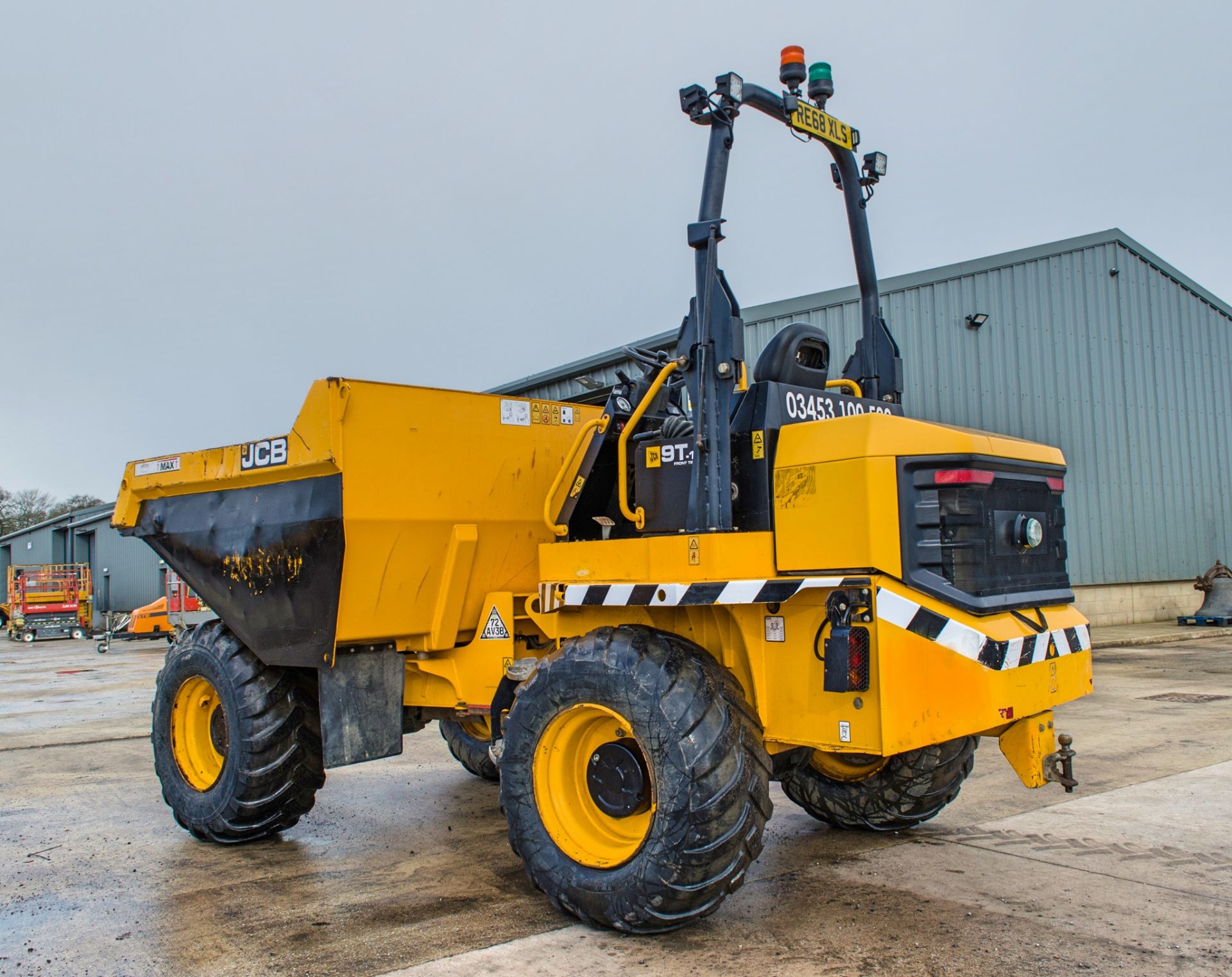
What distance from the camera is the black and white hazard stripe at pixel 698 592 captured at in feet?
13.2

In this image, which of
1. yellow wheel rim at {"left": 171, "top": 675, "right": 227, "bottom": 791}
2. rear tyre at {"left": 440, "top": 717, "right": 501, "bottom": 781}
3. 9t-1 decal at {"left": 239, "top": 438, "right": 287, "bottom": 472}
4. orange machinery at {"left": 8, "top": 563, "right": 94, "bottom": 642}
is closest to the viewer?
9t-1 decal at {"left": 239, "top": 438, "right": 287, "bottom": 472}

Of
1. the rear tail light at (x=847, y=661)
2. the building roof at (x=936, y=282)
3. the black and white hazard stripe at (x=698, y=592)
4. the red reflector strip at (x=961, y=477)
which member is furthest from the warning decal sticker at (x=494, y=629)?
the building roof at (x=936, y=282)

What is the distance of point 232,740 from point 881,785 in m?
3.42

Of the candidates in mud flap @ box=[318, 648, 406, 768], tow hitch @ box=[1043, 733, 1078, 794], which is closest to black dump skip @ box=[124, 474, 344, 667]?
mud flap @ box=[318, 648, 406, 768]

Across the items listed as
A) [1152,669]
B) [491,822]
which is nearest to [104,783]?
[491,822]

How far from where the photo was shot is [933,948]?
3979mm

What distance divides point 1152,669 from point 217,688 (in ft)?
39.1

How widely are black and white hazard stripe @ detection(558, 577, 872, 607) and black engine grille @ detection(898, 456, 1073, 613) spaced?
30 centimetres

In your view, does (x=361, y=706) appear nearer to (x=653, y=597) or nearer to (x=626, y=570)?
(x=626, y=570)

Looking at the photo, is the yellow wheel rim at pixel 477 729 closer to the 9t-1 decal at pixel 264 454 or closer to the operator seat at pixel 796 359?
the 9t-1 decal at pixel 264 454

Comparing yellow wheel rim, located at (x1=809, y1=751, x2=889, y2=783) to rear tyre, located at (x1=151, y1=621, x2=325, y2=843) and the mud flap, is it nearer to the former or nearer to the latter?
the mud flap

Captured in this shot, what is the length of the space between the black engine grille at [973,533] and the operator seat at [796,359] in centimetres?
87

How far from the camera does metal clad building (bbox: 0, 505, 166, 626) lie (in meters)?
37.7

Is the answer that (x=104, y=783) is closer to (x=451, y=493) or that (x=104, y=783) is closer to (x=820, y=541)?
(x=451, y=493)
